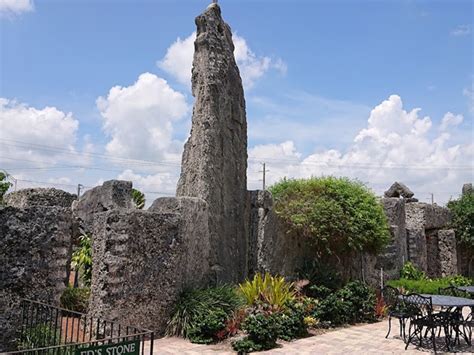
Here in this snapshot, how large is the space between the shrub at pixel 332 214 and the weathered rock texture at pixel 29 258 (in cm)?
691

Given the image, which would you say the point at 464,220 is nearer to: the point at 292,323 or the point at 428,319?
the point at 428,319

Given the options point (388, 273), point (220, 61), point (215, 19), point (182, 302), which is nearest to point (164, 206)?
point (182, 302)

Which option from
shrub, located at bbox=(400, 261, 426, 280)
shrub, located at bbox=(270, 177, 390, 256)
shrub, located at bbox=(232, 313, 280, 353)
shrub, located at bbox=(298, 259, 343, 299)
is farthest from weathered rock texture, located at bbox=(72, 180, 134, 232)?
shrub, located at bbox=(400, 261, 426, 280)

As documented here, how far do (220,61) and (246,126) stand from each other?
185 cm

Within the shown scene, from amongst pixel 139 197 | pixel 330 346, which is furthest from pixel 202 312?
pixel 139 197

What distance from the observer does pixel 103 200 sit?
11367 mm

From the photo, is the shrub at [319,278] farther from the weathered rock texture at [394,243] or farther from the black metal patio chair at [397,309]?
the weathered rock texture at [394,243]

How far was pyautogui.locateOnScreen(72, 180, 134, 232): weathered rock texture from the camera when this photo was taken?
11.2 metres

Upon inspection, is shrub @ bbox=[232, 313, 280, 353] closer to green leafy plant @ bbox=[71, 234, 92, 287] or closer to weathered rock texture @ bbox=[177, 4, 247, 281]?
weathered rock texture @ bbox=[177, 4, 247, 281]

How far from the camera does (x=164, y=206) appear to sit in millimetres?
9625

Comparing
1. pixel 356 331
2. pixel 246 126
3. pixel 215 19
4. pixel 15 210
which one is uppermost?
pixel 215 19

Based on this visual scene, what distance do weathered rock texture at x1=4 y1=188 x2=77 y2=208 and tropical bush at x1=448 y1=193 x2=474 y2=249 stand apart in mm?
14992

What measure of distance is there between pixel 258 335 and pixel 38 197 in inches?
241

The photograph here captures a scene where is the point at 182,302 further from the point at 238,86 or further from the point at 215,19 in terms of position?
the point at 215,19
